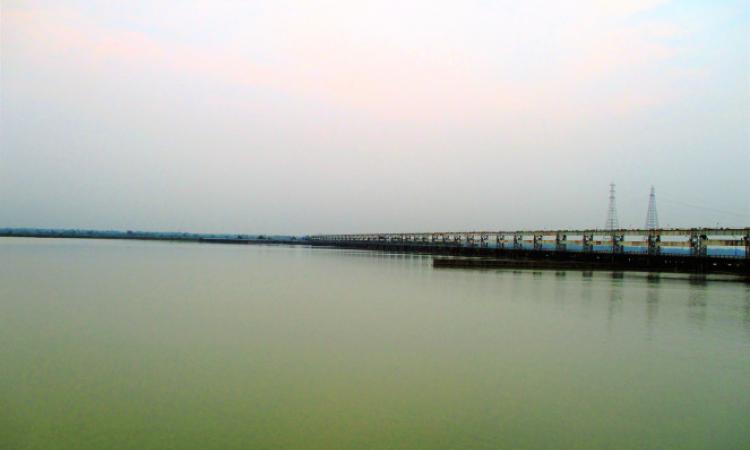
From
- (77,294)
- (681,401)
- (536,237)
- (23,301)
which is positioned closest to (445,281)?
(77,294)

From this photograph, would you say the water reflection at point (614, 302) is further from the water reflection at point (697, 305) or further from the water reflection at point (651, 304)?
the water reflection at point (697, 305)

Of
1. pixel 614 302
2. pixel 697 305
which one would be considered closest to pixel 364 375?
pixel 614 302

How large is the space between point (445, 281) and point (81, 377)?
18.2 m

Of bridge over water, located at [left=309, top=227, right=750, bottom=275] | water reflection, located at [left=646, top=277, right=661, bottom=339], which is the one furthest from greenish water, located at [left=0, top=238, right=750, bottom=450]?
bridge over water, located at [left=309, top=227, right=750, bottom=275]

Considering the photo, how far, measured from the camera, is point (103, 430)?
19.8 ft

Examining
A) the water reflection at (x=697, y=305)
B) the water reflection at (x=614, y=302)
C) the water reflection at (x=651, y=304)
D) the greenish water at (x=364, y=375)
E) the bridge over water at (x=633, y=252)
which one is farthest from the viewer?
the bridge over water at (x=633, y=252)

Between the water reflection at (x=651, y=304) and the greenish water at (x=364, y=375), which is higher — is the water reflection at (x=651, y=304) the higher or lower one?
the higher one

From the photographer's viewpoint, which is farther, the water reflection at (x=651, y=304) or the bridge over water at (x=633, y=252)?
the bridge over water at (x=633, y=252)

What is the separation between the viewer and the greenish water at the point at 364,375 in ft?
20.2

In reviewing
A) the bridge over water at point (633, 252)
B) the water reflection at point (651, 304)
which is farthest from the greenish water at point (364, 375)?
the bridge over water at point (633, 252)

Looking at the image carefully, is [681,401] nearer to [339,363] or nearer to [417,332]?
[339,363]

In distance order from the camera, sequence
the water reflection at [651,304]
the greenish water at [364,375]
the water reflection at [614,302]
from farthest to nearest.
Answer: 1. the water reflection at [614,302]
2. the water reflection at [651,304]
3. the greenish water at [364,375]

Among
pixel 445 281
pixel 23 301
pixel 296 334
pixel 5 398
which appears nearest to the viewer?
pixel 5 398

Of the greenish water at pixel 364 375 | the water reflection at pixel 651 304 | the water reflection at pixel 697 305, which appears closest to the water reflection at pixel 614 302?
the greenish water at pixel 364 375
